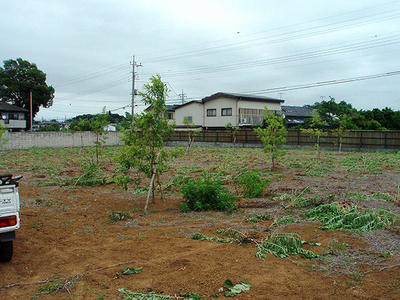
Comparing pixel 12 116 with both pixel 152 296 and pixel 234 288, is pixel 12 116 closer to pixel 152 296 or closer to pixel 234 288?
pixel 152 296

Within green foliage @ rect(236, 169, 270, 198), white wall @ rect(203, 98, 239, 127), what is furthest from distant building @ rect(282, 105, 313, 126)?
green foliage @ rect(236, 169, 270, 198)

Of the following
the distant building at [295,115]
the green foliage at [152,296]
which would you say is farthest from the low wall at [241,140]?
the green foliage at [152,296]

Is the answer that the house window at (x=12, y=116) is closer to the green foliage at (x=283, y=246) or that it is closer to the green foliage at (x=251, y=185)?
the green foliage at (x=251, y=185)

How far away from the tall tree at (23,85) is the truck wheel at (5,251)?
44302mm

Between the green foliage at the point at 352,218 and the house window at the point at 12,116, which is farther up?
the house window at the point at 12,116

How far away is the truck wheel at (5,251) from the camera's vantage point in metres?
4.51

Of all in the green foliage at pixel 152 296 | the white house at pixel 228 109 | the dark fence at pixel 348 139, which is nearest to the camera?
the green foliage at pixel 152 296

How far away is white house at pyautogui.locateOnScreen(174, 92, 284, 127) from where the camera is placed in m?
37.6

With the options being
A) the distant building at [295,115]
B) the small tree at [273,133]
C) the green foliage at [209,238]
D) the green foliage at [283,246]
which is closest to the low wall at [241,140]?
the small tree at [273,133]

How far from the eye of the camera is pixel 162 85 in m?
7.77

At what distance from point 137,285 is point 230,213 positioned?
363 centimetres

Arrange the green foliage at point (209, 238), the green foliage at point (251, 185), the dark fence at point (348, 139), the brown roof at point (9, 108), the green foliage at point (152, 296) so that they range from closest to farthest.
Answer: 1. the green foliage at point (152, 296)
2. the green foliage at point (209, 238)
3. the green foliage at point (251, 185)
4. the dark fence at point (348, 139)
5. the brown roof at point (9, 108)

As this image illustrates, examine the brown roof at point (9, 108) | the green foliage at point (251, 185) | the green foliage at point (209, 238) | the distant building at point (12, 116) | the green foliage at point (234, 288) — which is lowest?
the green foliage at point (234, 288)

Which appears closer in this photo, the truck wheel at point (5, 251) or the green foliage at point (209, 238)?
the truck wheel at point (5, 251)
